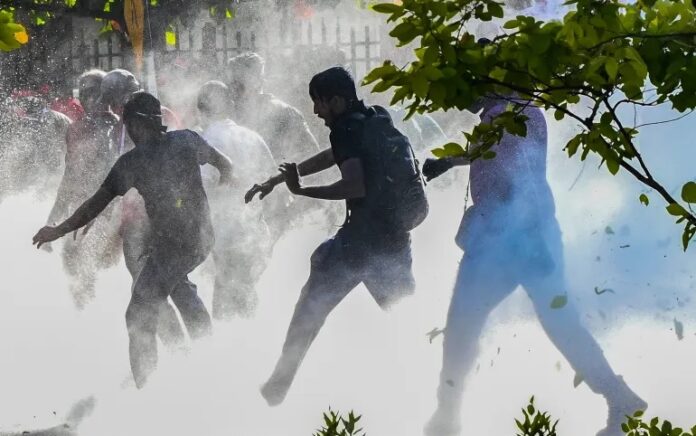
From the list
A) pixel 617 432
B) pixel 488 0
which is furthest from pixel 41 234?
pixel 488 0

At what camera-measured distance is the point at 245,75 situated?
668 centimetres

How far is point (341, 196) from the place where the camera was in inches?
258

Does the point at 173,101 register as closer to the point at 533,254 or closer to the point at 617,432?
the point at 533,254

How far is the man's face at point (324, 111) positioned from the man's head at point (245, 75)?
32 cm

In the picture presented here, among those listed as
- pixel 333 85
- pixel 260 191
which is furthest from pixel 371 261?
pixel 333 85

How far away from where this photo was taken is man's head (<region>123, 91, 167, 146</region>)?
6.71 metres

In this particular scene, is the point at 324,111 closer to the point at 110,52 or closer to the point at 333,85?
the point at 333,85

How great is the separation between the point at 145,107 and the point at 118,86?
0.18m

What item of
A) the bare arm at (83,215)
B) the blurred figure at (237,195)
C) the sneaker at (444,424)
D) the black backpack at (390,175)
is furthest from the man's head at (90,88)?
the sneaker at (444,424)

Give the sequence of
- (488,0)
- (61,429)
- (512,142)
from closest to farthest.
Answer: (488,0), (512,142), (61,429)

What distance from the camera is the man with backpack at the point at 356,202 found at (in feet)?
21.4

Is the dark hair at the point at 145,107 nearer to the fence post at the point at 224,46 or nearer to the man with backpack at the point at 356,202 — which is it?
the fence post at the point at 224,46

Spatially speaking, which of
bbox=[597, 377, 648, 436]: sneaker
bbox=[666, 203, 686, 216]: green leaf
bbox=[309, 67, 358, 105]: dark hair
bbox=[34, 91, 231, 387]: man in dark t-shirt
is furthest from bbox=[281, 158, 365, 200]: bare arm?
bbox=[666, 203, 686, 216]: green leaf

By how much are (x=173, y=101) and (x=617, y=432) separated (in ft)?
9.62
